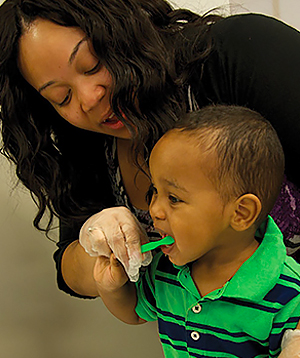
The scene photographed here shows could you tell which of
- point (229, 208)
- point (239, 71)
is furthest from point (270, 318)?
point (239, 71)

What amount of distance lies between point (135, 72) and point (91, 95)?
0.08m

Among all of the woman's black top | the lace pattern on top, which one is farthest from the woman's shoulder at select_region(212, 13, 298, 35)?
the lace pattern on top

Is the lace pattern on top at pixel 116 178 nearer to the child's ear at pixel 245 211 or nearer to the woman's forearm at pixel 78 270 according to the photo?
the woman's forearm at pixel 78 270

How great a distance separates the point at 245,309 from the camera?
68cm

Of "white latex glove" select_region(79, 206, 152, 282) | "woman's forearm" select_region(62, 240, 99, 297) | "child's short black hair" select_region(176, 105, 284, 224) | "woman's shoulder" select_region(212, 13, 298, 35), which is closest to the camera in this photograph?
"child's short black hair" select_region(176, 105, 284, 224)

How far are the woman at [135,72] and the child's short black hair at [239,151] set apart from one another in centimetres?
19

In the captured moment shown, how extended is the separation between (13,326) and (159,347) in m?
0.41

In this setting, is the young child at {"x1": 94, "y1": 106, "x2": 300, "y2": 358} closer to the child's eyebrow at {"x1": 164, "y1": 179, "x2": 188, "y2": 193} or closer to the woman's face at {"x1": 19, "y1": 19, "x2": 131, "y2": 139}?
the child's eyebrow at {"x1": 164, "y1": 179, "x2": 188, "y2": 193}

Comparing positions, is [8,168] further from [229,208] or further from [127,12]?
[229,208]

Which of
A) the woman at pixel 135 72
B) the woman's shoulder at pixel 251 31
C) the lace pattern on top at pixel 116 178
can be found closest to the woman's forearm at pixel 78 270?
the woman at pixel 135 72

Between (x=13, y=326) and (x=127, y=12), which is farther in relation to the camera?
(x=13, y=326)

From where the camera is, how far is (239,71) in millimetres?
853

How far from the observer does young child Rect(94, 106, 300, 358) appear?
632 millimetres

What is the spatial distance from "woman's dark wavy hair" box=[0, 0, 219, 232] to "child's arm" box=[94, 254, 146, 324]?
8.2 inches
